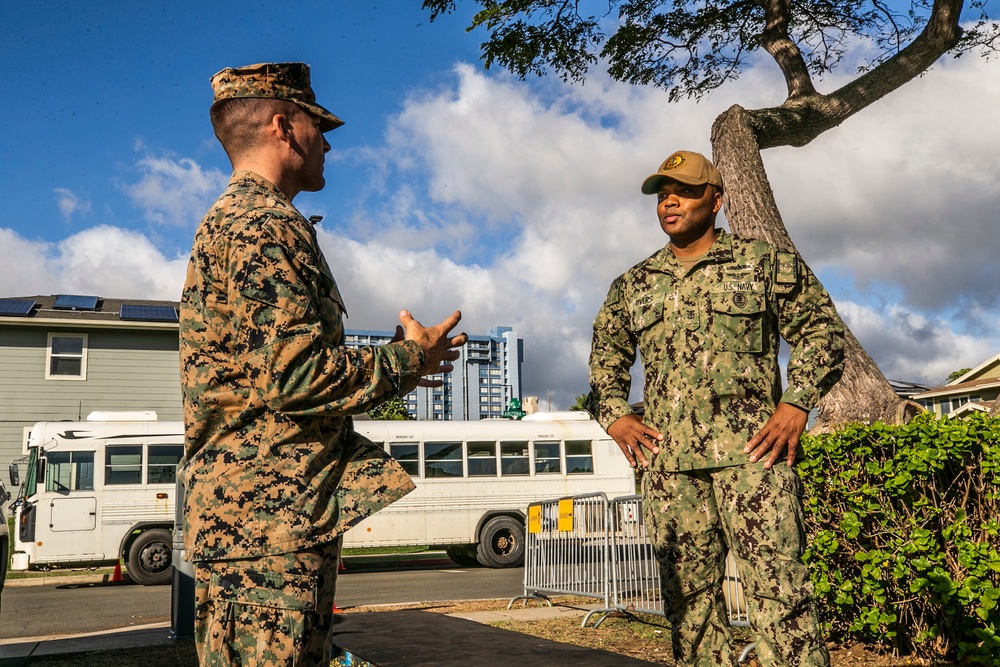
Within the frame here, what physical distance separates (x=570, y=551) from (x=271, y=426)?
8133 millimetres

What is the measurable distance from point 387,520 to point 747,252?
44.5 ft

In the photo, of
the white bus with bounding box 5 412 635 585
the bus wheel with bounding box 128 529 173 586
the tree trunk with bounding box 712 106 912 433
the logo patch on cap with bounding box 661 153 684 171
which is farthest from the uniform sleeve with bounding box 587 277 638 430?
the bus wheel with bounding box 128 529 173 586

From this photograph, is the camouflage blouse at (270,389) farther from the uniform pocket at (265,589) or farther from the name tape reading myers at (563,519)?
the name tape reading myers at (563,519)

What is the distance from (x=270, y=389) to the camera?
2.03 meters

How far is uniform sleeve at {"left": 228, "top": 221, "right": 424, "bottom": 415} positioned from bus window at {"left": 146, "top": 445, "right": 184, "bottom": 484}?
46.1 feet

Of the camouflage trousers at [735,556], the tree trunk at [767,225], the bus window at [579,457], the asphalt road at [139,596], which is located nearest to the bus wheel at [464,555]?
the asphalt road at [139,596]

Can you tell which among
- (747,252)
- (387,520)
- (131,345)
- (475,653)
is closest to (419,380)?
(747,252)

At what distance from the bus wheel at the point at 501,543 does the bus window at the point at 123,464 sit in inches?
245

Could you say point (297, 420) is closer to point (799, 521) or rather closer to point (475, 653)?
point (799, 521)

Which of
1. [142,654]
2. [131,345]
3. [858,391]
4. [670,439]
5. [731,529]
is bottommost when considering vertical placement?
[142,654]

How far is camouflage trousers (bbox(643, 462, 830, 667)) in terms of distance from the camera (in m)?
3.10

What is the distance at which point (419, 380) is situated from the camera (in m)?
2.29

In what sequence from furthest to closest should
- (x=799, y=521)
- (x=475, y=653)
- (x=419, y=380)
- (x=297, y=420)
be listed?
(x=475, y=653) → (x=799, y=521) → (x=419, y=380) → (x=297, y=420)

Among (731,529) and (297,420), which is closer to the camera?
(297,420)
